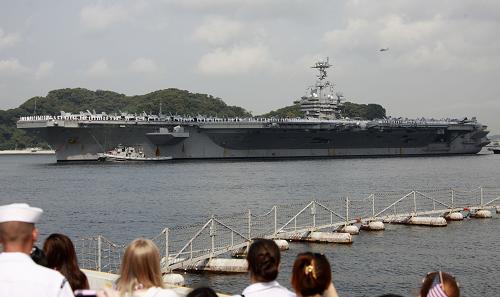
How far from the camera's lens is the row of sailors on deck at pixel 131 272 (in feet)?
11.0

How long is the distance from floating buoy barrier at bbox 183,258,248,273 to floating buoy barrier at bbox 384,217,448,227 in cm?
1006

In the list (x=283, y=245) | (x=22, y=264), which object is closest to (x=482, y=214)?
(x=283, y=245)

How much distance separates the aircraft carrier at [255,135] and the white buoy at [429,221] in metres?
44.7

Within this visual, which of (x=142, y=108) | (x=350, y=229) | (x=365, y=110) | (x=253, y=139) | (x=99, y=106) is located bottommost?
(x=350, y=229)

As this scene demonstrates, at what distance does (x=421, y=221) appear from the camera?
2456cm

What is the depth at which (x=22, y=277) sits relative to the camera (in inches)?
133

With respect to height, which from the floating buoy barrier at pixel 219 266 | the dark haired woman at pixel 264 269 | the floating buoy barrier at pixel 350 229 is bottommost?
the floating buoy barrier at pixel 219 266

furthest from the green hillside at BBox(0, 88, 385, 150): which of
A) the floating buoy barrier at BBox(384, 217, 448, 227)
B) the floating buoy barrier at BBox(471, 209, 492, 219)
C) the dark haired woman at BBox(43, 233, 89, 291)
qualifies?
the dark haired woman at BBox(43, 233, 89, 291)

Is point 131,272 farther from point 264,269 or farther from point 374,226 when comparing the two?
point 374,226

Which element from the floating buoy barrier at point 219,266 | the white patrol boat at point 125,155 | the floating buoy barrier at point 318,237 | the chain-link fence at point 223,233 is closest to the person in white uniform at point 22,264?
the chain-link fence at point 223,233

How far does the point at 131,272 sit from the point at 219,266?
12.6 m

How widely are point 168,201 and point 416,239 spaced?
17.4 meters

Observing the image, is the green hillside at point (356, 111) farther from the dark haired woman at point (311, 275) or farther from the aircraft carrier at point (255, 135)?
the dark haired woman at point (311, 275)

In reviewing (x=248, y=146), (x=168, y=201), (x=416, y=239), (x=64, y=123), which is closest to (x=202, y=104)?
(x=248, y=146)
